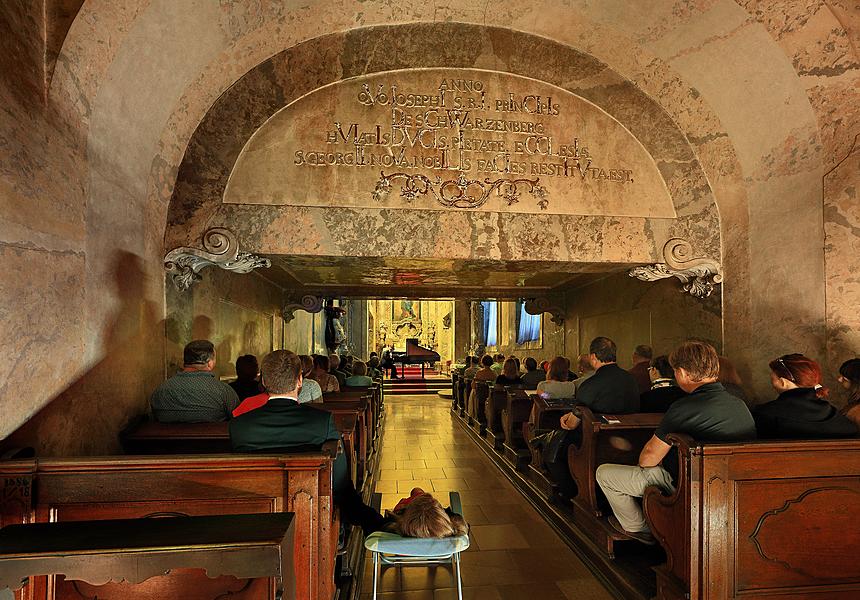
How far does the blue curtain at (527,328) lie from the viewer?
1141 centimetres

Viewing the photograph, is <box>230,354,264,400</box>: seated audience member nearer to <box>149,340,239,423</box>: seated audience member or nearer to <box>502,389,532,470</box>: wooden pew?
<box>149,340,239,423</box>: seated audience member

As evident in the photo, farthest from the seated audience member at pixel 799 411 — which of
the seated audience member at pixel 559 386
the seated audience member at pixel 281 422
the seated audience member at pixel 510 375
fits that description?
the seated audience member at pixel 510 375

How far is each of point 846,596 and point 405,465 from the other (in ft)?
13.8

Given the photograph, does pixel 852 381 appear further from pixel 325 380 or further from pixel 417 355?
pixel 417 355

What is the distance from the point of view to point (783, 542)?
2.35 meters

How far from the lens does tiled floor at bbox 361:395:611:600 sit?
2.92 metres

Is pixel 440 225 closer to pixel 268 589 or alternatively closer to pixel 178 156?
pixel 178 156

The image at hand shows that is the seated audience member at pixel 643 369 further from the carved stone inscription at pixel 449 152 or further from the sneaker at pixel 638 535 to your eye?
the sneaker at pixel 638 535

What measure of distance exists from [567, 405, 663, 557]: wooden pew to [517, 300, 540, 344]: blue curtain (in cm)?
774

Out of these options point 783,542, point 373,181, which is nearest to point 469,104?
point 373,181

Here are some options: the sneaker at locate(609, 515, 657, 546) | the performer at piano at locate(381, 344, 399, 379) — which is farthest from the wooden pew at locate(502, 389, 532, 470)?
the performer at piano at locate(381, 344, 399, 379)

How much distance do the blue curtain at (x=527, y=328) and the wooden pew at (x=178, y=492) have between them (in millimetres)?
9457

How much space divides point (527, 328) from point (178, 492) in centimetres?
1077

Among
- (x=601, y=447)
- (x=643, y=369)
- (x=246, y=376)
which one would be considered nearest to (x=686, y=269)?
(x=643, y=369)
